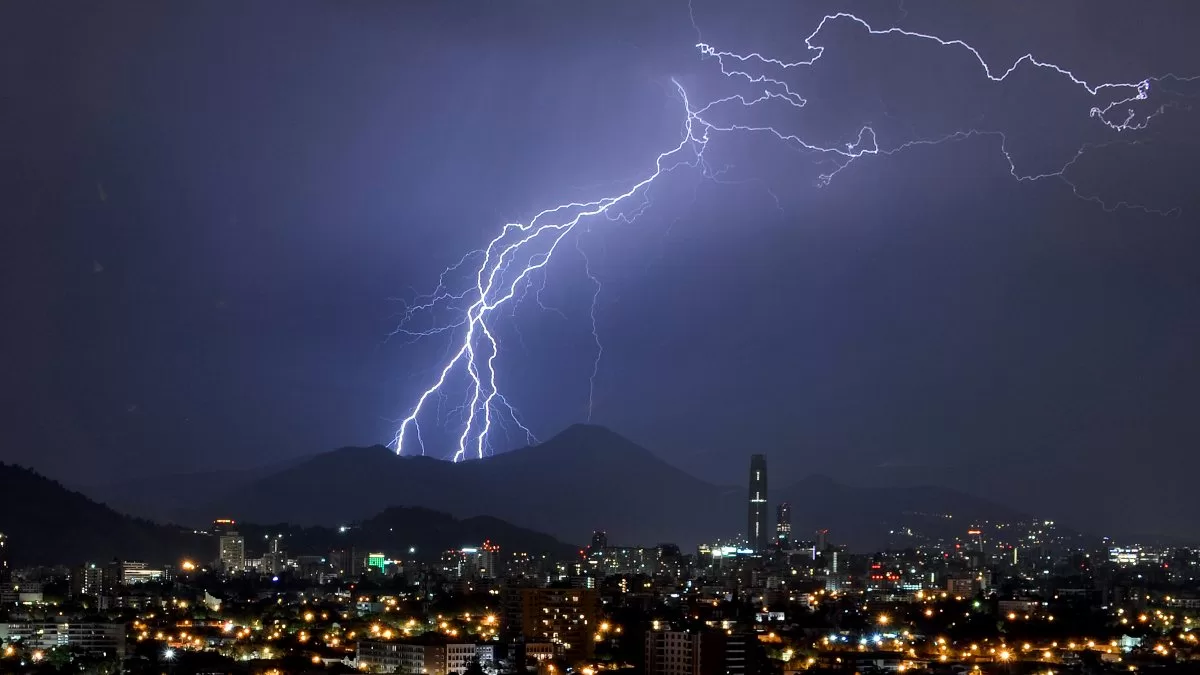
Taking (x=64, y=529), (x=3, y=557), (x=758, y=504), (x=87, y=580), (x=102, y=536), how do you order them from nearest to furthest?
(x=87, y=580) → (x=3, y=557) → (x=64, y=529) → (x=102, y=536) → (x=758, y=504)

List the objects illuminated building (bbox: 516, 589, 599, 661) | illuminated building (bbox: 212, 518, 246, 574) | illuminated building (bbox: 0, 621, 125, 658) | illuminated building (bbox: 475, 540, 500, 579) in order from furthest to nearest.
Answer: illuminated building (bbox: 212, 518, 246, 574) → illuminated building (bbox: 475, 540, 500, 579) → illuminated building (bbox: 0, 621, 125, 658) → illuminated building (bbox: 516, 589, 599, 661)

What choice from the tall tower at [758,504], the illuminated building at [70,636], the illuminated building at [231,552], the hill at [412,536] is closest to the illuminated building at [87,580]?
the illuminated building at [231,552]

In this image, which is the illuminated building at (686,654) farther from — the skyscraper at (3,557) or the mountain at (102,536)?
the mountain at (102,536)

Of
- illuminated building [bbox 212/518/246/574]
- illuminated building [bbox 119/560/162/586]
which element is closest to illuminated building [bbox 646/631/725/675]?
illuminated building [bbox 119/560/162/586]

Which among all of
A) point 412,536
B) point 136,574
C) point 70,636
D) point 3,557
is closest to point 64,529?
point 3,557

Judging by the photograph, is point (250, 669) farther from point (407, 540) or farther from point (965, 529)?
point (965, 529)

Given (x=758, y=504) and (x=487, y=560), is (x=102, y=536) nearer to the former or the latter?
(x=487, y=560)

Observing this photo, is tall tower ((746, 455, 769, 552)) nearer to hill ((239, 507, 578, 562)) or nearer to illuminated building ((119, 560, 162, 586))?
hill ((239, 507, 578, 562))
